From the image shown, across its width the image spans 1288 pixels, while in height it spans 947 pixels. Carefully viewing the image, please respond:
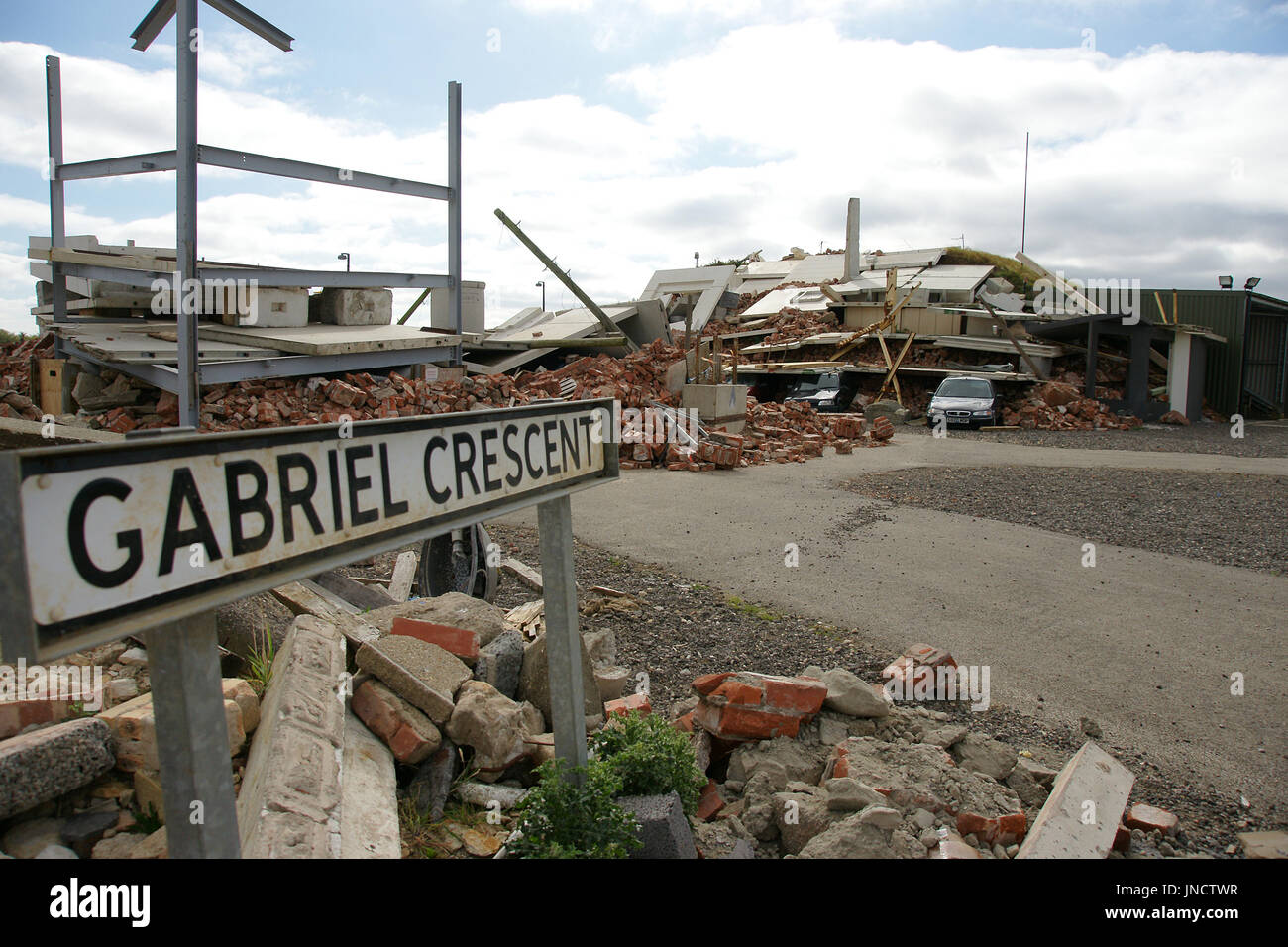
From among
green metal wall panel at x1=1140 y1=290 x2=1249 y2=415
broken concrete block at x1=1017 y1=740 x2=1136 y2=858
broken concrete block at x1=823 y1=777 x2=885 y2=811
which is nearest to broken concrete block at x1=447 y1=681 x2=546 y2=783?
broken concrete block at x1=823 y1=777 x2=885 y2=811

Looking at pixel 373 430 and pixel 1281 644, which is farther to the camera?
pixel 1281 644

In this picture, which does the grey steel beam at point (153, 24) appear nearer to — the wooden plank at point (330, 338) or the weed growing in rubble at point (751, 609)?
the wooden plank at point (330, 338)

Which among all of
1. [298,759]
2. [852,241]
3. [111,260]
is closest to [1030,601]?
[298,759]

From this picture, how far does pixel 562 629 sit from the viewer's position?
9.09 feet

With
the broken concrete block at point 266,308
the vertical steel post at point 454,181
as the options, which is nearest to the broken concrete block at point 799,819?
the broken concrete block at point 266,308

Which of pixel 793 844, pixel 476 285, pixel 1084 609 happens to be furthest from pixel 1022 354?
pixel 793 844

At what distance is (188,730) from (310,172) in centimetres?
798

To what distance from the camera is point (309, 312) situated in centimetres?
1160

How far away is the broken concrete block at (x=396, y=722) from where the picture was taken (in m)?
3.19

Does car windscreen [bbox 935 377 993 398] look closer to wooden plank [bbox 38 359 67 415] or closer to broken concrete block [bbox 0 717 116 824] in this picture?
wooden plank [bbox 38 359 67 415]

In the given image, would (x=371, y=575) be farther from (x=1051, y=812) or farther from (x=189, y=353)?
(x=1051, y=812)

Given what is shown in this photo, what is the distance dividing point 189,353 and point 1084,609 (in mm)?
8043

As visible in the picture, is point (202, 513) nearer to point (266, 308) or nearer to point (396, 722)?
point (396, 722)

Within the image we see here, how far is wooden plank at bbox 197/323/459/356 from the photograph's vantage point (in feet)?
31.9
